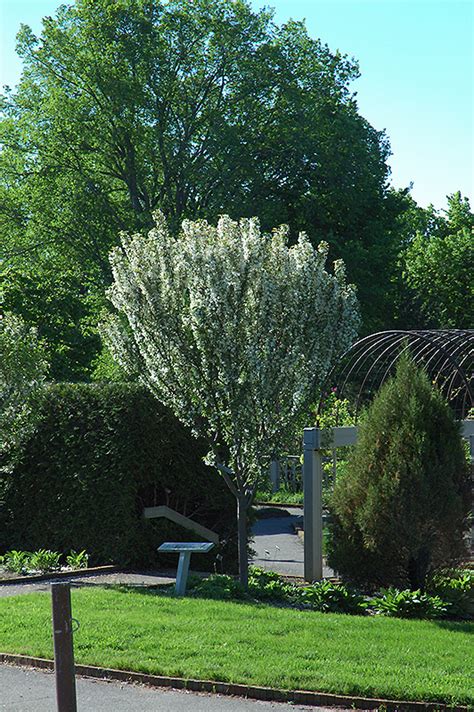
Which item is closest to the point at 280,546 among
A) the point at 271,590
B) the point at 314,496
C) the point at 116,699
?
the point at 314,496

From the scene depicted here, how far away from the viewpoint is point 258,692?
796cm

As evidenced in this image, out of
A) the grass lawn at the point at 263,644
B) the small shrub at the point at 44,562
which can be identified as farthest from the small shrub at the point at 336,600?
the small shrub at the point at 44,562

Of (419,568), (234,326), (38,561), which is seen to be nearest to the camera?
(419,568)

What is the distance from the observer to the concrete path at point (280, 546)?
53.2ft

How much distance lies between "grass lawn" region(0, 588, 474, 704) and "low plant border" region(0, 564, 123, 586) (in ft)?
6.87

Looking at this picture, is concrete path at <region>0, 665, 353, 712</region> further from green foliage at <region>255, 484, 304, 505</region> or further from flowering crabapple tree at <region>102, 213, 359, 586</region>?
green foliage at <region>255, 484, 304, 505</region>

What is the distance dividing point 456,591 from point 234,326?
4.08 metres

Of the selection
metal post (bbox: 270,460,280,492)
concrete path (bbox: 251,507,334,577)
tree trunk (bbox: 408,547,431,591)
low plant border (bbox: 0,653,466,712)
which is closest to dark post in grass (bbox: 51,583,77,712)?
low plant border (bbox: 0,653,466,712)

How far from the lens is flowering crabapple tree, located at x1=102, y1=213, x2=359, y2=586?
12.9 m

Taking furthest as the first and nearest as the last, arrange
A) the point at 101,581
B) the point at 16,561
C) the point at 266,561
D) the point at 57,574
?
the point at 266,561 → the point at 16,561 → the point at 57,574 → the point at 101,581

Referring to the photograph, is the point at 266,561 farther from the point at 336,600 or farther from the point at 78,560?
the point at 336,600

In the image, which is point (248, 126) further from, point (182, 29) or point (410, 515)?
point (410, 515)

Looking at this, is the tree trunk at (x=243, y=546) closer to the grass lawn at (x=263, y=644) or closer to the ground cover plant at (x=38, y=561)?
the grass lawn at (x=263, y=644)

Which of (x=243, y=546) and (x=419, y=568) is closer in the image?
(x=419, y=568)
